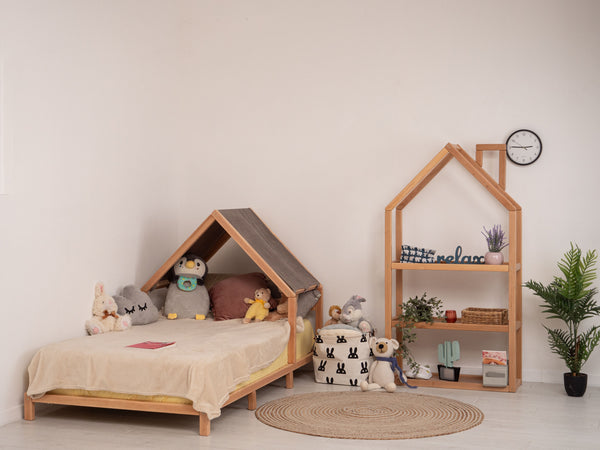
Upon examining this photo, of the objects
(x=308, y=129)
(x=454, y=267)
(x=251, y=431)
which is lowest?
(x=251, y=431)

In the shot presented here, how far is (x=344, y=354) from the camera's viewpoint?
4707 mm

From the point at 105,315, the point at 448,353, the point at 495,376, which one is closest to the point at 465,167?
the point at 448,353

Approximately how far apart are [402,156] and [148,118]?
1.80 meters

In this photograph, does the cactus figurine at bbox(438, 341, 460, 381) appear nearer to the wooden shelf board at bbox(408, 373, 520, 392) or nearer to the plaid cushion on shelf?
the wooden shelf board at bbox(408, 373, 520, 392)

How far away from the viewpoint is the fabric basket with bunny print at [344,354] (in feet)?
15.4

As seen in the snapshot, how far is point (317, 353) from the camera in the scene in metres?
4.81

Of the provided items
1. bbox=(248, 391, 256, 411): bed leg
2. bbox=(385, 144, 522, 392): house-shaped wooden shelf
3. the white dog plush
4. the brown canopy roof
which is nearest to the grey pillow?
the brown canopy roof

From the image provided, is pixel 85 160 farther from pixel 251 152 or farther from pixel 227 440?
pixel 227 440

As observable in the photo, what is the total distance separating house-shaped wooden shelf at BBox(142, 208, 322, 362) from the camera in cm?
460

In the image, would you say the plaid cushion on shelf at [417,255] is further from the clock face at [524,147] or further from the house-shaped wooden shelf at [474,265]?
the clock face at [524,147]

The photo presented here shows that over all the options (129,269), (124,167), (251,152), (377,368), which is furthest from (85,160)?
(377,368)

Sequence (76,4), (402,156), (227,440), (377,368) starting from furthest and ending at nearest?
1. (402,156)
2. (377,368)
3. (76,4)
4. (227,440)

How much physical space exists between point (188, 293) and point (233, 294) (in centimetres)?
30

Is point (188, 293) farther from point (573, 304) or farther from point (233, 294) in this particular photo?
point (573, 304)
